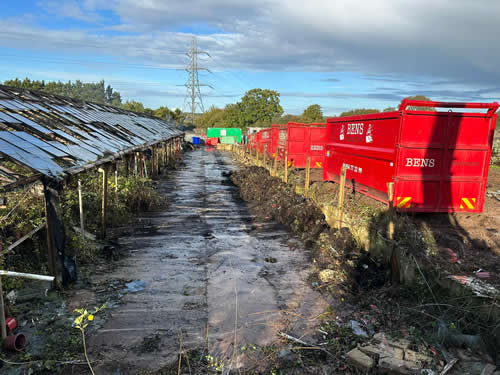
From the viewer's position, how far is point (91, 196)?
36.4 feet

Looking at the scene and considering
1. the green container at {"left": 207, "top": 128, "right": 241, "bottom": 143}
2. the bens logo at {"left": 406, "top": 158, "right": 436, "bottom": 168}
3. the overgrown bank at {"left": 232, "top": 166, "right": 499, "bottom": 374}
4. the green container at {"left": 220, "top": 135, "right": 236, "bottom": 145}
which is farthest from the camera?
the green container at {"left": 207, "top": 128, "right": 241, "bottom": 143}

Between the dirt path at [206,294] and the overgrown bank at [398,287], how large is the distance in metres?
0.60

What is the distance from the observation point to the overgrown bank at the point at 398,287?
15.2 feet

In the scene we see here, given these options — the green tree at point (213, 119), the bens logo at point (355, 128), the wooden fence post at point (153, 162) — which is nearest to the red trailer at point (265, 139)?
the wooden fence post at point (153, 162)

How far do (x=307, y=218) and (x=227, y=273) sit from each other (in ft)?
12.5

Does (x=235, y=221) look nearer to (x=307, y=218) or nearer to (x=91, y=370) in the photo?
(x=307, y=218)

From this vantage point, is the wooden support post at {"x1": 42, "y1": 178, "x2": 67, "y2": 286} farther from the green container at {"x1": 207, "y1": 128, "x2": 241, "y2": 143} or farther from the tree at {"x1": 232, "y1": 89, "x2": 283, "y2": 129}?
the tree at {"x1": 232, "y1": 89, "x2": 283, "y2": 129}

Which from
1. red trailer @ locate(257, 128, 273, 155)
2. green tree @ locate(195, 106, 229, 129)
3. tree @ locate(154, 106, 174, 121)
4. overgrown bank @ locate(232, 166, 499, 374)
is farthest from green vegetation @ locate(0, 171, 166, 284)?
tree @ locate(154, 106, 174, 121)

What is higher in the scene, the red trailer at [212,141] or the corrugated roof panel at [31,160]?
the corrugated roof panel at [31,160]

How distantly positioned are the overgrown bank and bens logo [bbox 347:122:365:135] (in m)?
1.94

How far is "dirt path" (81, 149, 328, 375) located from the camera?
4922 millimetres

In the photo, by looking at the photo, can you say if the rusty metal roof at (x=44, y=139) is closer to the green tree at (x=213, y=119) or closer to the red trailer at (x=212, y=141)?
the red trailer at (x=212, y=141)

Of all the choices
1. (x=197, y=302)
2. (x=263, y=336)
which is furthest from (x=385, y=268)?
(x=197, y=302)

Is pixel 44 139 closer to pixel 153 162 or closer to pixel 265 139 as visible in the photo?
pixel 153 162
